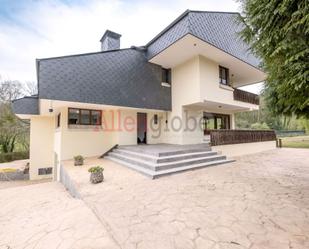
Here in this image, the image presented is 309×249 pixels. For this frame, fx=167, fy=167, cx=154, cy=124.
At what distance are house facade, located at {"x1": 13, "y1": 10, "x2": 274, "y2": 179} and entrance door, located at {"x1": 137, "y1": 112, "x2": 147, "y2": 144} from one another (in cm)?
7

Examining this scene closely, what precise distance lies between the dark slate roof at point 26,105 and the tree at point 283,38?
500 inches

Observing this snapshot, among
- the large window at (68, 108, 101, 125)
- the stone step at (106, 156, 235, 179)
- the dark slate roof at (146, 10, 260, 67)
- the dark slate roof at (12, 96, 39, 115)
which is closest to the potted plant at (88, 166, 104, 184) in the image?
the stone step at (106, 156, 235, 179)

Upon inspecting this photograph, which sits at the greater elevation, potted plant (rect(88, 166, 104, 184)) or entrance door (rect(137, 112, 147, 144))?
entrance door (rect(137, 112, 147, 144))

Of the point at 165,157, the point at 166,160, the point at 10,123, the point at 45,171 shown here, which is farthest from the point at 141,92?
the point at 10,123

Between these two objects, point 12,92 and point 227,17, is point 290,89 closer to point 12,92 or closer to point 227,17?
point 227,17

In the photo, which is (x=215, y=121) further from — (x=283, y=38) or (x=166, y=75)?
(x=283, y=38)

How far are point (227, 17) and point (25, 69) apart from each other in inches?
1026

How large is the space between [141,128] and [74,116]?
14.8 feet

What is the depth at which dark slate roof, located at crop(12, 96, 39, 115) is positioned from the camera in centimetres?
1098

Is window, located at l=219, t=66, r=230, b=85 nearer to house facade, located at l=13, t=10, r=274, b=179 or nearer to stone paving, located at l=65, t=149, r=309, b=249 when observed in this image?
house facade, located at l=13, t=10, r=274, b=179

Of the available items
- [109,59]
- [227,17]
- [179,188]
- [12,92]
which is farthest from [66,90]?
[12,92]

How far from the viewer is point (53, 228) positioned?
304 cm

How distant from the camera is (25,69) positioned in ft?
76.9

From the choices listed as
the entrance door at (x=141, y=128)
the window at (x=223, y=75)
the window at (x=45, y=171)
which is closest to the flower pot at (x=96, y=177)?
the entrance door at (x=141, y=128)
